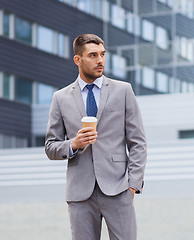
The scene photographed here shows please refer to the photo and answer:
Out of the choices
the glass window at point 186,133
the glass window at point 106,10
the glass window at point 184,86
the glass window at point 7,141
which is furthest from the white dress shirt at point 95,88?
the glass window at point 106,10

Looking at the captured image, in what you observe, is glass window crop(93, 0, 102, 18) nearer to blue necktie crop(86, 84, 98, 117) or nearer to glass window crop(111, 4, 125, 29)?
glass window crop(111, 4, 125, 29)

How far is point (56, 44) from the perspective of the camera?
23547 millimetres

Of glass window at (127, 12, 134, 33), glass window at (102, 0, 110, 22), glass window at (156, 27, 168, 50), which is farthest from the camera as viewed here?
glass window at (102, 0, 110, 22)

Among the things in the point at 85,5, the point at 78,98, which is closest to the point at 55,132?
the point at 78,98

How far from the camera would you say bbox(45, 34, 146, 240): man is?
3.29 meters

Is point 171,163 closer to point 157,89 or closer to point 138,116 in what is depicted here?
point 138,116

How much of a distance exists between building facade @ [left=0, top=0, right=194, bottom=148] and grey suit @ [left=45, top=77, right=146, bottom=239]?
47.5 ft

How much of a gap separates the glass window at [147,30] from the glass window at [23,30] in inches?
165

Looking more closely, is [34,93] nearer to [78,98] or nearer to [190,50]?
[190,50]

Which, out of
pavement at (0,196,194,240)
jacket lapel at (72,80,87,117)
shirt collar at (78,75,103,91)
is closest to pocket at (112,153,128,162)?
jacket lapel at (72,80,87,117)

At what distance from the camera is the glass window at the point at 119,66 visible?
20.1m

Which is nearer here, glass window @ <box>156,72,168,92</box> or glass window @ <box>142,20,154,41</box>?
glass window @ <box>156,72,168,92</box>

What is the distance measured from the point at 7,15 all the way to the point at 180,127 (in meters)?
7.74

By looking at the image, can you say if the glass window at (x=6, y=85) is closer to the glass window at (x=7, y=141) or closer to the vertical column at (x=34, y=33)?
the glass window at (x=7, y=141)
